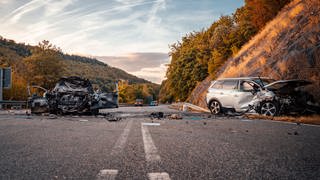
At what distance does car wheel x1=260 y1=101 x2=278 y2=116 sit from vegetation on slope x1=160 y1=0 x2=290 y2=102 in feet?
75.4

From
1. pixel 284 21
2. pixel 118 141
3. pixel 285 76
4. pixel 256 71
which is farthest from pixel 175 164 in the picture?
pixel 284 21

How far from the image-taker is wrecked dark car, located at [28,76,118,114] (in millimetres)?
16016

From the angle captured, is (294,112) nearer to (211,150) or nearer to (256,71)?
(211,150)

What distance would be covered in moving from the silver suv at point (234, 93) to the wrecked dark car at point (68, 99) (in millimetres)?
6273

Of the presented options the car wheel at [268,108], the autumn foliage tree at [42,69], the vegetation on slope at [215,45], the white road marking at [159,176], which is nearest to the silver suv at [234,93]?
the car wheel at [268,108]

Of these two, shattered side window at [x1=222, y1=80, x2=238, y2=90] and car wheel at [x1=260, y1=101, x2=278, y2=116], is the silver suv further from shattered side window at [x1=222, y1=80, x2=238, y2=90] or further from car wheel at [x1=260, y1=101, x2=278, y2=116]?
car wheel at [x1=260, y1=101, x2=278, y2=116]

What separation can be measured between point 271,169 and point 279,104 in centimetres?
1022

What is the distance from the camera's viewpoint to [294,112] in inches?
523

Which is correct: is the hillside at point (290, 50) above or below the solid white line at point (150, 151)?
above

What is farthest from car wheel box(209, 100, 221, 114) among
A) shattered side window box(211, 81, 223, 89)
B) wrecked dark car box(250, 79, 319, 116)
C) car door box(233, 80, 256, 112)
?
wrecked dark car box(250, 79, 319, 116)

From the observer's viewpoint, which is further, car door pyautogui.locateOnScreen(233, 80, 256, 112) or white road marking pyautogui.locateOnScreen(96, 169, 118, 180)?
car door pyautogui.locateOnScreen(233, 80, 256, 112)

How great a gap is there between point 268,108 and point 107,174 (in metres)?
11.7

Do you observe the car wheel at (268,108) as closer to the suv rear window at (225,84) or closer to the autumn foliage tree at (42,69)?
the suv rear window at (225,84)

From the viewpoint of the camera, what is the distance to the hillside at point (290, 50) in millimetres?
20109
